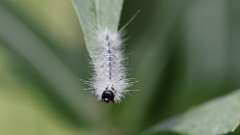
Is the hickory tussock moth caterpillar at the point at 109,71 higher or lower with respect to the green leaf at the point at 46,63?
higher

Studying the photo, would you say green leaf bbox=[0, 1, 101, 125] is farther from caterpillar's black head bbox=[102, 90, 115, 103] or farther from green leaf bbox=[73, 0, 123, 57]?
green leaf bbox=[73, 0, 123, 57]

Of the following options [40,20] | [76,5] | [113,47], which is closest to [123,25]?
[113,47]

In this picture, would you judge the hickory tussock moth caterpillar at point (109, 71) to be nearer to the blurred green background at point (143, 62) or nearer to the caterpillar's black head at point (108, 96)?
the caterpillar's black head at point (108, 96)

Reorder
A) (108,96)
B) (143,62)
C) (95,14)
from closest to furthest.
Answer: (95,14)
(108,96)
(143,62)

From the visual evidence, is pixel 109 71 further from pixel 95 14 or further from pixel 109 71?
pixel 95 14

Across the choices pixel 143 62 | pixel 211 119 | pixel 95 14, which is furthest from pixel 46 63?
pixel 95 14

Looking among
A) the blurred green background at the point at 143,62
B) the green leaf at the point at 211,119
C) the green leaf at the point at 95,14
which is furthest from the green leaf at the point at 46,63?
the green leaf at the point at 95,14

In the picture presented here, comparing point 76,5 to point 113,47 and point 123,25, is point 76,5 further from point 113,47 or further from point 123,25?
point 123,25
